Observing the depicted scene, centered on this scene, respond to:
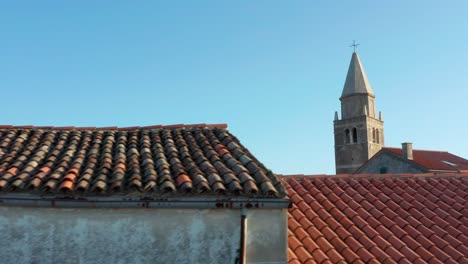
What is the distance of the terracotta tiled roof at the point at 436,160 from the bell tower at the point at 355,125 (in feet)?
50.7

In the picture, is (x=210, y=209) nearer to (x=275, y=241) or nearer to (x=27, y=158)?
(x=275, y=241)

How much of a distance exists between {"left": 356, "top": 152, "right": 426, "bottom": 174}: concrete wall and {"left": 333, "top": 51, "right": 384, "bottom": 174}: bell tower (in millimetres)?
19563

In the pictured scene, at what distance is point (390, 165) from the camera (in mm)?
40562

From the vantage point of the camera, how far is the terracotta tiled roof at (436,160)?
38809 mm

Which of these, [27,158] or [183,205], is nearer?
[183,205]

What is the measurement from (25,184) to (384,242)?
5.42 metres

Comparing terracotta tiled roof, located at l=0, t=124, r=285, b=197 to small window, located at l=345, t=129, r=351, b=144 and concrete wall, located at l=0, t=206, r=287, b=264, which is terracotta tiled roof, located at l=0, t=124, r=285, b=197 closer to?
concrete wall, located at l=0, t=206, r=287, b=264

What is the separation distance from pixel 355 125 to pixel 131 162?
59309mm

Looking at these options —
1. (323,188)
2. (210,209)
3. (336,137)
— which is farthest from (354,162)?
(210,209)

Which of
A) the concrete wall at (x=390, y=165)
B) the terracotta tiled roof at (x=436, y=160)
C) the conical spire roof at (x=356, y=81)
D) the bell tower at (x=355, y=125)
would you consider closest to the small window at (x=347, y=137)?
the bell tower at (x=355, y=125)

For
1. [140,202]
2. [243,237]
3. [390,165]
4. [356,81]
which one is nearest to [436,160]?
[390,165]

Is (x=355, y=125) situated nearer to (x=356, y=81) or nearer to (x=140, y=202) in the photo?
(x=356, y=81)

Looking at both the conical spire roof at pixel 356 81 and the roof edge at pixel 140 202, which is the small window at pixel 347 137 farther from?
the roof edge at pixel 140 202

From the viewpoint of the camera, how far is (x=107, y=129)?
28.8 ft
